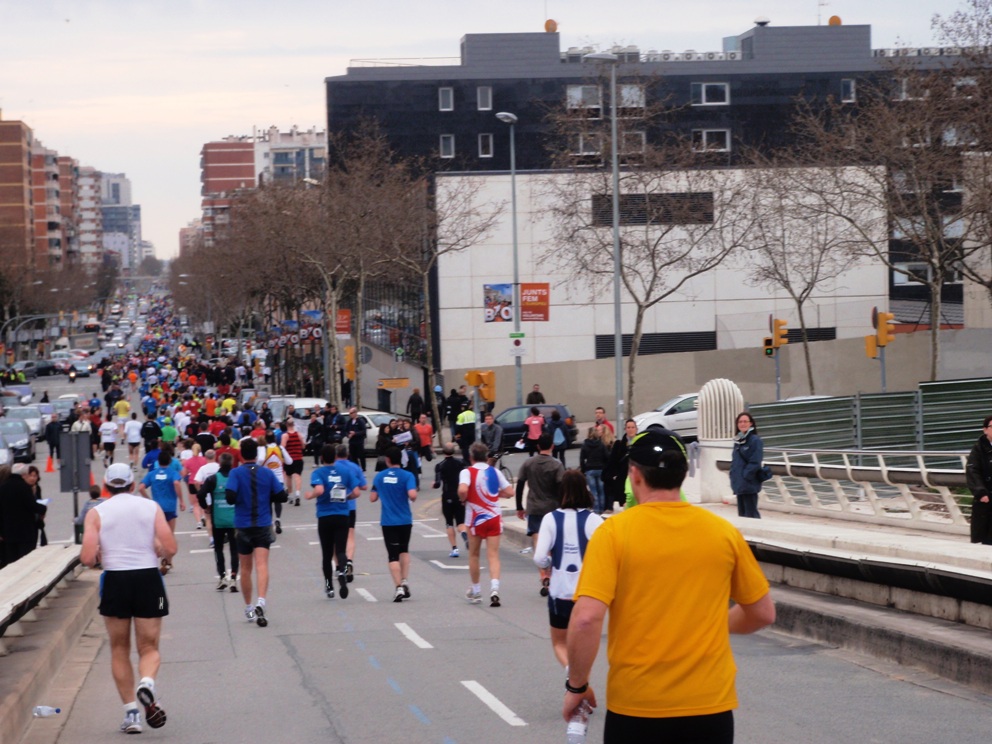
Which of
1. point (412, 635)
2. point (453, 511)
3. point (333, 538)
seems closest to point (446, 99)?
point (453, 511)

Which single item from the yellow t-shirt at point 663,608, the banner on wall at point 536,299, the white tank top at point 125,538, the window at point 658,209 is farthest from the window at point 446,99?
the yellow t-shirt at point 663,608

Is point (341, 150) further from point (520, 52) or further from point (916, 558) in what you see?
point (916, 558)

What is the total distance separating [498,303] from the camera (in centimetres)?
3997

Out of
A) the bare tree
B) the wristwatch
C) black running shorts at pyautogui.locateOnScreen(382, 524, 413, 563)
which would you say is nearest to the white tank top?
the wristwatch

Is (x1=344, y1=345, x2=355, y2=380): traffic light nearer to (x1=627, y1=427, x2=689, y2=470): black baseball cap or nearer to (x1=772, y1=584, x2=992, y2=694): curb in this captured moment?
(x1=772, y1=584, x2=992, y2=694): curb

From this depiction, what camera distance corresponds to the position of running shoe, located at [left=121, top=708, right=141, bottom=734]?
30.6ft

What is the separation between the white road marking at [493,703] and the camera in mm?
9461

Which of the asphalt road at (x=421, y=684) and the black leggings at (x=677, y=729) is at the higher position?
the black leggings at (x=677, y=729)

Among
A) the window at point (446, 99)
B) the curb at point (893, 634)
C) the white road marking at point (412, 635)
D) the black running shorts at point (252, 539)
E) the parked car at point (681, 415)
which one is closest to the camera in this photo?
the curb at point (893, 634)

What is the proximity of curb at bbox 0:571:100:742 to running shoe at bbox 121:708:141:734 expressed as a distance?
1.99 feet

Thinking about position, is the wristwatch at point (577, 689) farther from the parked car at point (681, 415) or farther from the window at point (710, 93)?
the window at point (710, 93)

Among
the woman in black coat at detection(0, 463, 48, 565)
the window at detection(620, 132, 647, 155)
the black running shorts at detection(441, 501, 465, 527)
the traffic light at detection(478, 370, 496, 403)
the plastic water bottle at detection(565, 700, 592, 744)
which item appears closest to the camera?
the plastic water bottle at detection(565, 700, 592, 744)

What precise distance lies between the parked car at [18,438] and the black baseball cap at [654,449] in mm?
43744

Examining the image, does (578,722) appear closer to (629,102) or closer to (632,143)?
(632,143)
